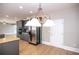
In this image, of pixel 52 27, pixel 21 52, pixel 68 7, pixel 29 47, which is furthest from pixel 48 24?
pixel 21 52

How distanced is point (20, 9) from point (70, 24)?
1.26 meters

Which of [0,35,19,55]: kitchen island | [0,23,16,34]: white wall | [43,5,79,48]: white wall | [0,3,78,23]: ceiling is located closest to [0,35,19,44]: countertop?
[0,35,19,55]: kitchen island

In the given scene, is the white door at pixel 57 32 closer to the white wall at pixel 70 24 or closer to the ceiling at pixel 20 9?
the white wall at pixel 70 24

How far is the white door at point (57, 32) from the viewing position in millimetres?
1745

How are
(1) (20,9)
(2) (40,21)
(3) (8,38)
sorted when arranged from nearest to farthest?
1. (1) (20,9)
2. (2) (40,21)
3. (3) (8,38)

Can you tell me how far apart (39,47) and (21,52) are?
445 mm

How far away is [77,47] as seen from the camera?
1.71 meters

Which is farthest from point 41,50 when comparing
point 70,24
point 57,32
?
point 70,24

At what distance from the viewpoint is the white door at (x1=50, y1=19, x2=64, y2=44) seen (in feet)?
5.73

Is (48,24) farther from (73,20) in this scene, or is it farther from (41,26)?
(73,20)

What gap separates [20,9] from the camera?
1.67 m

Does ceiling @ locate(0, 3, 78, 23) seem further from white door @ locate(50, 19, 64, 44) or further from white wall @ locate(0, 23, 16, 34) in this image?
white door @ locate(50, 19, 64, 44)

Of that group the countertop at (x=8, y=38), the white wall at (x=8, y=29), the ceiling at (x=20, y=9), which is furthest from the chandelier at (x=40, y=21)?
the countertop at (x=8, y=38)

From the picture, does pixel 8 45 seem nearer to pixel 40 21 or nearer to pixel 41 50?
pixel 41 50
